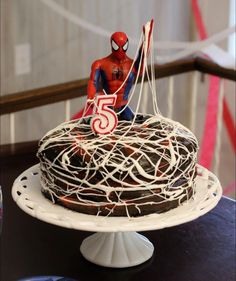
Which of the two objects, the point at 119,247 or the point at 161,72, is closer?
the point at 119,247

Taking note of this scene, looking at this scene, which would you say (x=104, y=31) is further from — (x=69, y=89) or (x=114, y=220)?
(x=114, y=220)

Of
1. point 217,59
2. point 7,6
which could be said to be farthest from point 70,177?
point 217,59

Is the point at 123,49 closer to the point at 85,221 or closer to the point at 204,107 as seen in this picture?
the point at 85,221

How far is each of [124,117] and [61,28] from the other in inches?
44.3

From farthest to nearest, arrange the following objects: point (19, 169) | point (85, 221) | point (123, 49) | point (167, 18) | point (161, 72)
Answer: point (167, 18), point (161, 72), point (19, 169), point (123, 49), point (85, 221)

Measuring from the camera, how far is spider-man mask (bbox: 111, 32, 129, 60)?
114cm

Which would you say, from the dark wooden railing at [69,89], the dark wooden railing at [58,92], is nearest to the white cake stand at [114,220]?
the dark wooden railing at [58,92]

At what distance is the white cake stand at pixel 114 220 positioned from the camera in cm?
101

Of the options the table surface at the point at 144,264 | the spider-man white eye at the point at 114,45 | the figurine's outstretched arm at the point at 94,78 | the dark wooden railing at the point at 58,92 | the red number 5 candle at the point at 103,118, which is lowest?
the table surface at the point at 144,264

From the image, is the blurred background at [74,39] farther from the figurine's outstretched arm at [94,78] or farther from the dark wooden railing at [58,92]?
the figurine's outstretched arm at [94,78]

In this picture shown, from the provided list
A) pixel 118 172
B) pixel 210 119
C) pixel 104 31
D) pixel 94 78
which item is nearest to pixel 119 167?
pixel 118 172

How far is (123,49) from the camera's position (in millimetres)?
1146

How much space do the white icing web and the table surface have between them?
0.15 m

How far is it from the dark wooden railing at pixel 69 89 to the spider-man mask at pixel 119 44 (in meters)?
0.79
